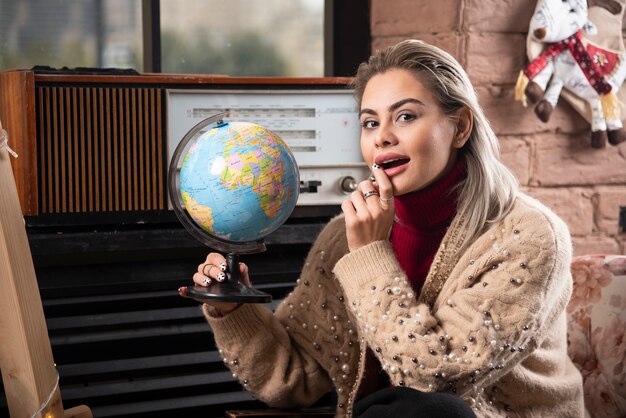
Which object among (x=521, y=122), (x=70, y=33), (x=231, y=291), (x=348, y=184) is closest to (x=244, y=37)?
(x=70, y=33)

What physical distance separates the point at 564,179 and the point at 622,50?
350 mm

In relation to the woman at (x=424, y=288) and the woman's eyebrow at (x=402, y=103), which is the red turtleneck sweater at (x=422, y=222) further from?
the woman's eyebrow at (x=402, y=103)

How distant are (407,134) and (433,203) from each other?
148mm

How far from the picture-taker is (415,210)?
166 cm

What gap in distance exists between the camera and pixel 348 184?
83.0 inches

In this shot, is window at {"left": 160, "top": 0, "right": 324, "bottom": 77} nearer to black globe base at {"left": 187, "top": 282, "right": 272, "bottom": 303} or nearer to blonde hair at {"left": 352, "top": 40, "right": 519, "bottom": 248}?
blonde hair at {"left": 352, "top": 40, "right": 519, "bottom": 248}

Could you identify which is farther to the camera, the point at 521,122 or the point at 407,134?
the point at 521,122

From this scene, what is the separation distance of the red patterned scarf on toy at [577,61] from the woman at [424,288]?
25.2 inches

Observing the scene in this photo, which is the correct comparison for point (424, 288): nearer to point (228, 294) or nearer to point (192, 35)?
point (228, 294)

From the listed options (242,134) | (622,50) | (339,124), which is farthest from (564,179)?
(242,134)

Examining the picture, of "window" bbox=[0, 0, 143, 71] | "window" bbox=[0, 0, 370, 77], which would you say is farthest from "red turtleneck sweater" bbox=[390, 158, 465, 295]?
"window" bbox=[0, 0, 143, 71]

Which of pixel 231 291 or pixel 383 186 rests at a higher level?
pixel 383 186

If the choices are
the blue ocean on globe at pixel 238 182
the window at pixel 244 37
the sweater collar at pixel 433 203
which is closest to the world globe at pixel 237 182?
the blue ocean on globe at pixel 238 182

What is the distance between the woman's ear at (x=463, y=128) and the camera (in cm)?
163
